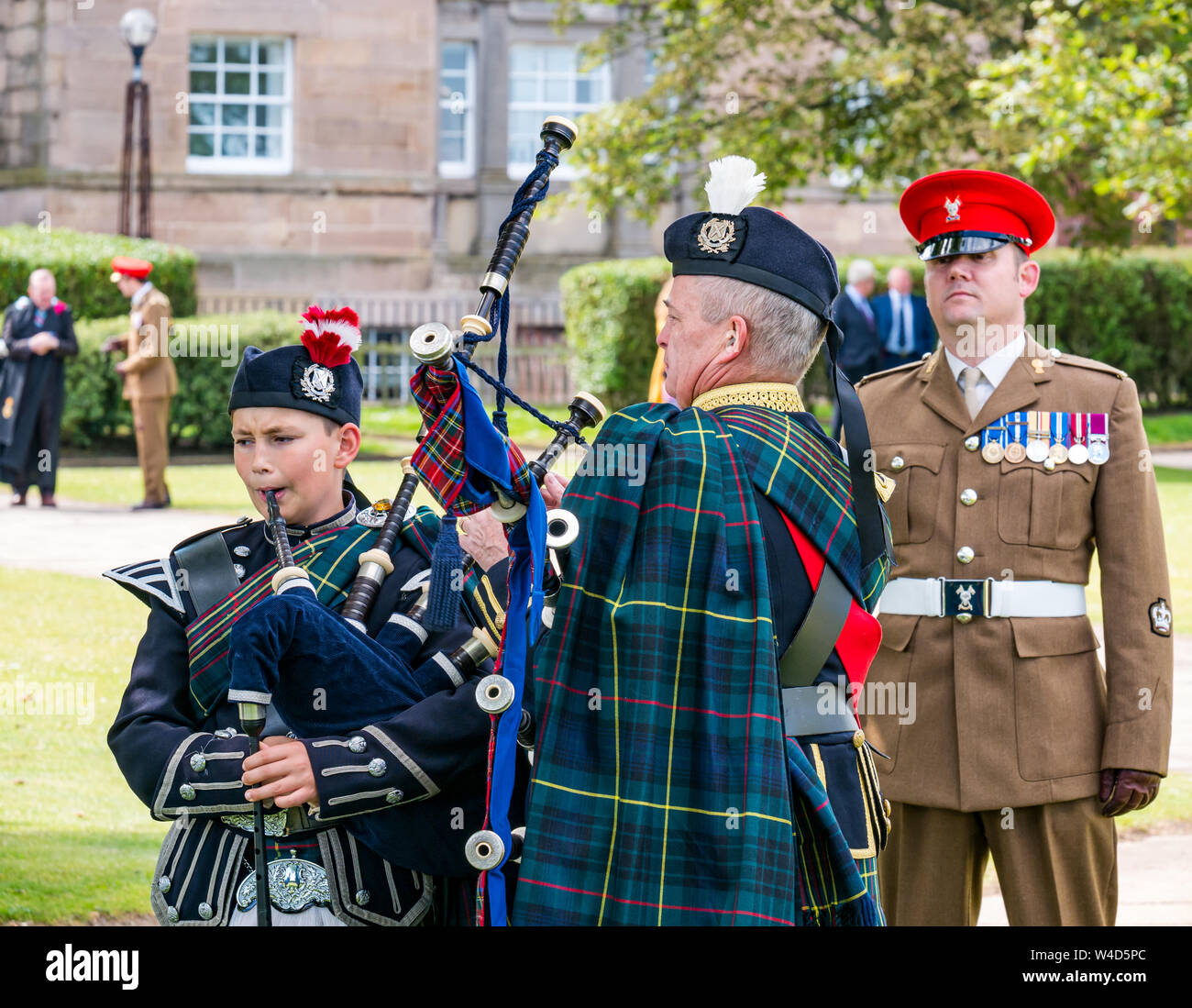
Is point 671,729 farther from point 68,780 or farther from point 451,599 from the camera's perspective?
point 68,780

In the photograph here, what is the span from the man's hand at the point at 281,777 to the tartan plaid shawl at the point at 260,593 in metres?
0.19

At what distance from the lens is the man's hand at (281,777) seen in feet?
9.75

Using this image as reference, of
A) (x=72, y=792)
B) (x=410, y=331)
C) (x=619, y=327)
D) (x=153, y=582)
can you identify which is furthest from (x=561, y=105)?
(x=153, y=582)

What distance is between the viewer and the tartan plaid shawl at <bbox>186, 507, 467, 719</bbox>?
10.3 feet

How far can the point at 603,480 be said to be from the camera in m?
2.76

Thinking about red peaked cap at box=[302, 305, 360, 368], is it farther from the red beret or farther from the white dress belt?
the red beret

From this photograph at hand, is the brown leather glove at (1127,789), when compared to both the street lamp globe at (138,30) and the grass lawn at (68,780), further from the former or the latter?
the street lamp globe at (138,30)

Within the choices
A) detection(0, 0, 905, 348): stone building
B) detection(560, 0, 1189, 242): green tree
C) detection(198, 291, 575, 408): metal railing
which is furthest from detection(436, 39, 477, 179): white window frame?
detection(560, 0, 1189, 242): green tree

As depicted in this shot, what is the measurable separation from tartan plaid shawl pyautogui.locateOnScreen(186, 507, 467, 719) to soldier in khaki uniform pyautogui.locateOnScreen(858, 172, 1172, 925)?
141cm

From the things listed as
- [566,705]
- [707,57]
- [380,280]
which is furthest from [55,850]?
[380,280]

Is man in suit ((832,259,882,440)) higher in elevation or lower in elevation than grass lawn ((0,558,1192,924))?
higher

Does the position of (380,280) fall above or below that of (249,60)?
below
